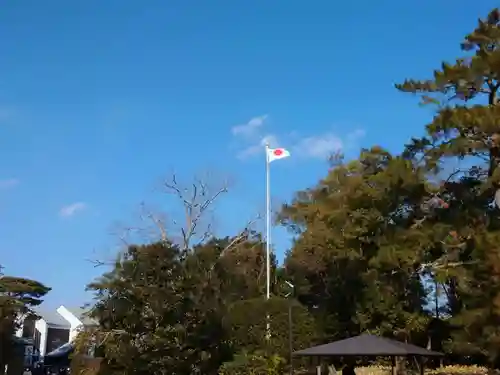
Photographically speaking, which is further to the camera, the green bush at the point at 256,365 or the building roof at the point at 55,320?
the building roof at the point at 55,320

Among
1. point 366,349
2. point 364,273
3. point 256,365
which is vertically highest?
point 364,273

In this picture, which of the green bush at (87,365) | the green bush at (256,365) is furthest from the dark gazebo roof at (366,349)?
the green bush at (87,365)

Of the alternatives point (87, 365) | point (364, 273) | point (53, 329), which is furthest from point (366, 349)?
point (53, 329)

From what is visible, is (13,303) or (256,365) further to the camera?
(13,303)

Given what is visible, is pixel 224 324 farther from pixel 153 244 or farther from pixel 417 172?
pixel 417 172

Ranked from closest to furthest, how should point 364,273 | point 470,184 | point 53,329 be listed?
point 470,184 < point 364,273 < point 53,329

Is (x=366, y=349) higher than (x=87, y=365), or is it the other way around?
(x=366, y=349)

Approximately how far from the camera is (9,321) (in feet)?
138

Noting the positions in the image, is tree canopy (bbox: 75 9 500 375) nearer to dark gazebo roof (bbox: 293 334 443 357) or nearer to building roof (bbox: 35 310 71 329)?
dark gazebo roof (bbox: 293 334 443 357)

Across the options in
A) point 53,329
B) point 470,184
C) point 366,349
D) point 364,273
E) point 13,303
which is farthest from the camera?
point 53,329

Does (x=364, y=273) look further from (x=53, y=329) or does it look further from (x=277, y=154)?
(x=53, y=329)

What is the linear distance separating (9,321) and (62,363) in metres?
7.61

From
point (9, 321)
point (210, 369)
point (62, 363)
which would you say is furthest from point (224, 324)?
point (62, 363)

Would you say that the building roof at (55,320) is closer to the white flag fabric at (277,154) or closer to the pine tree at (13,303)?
the pine tree at (13,303)
